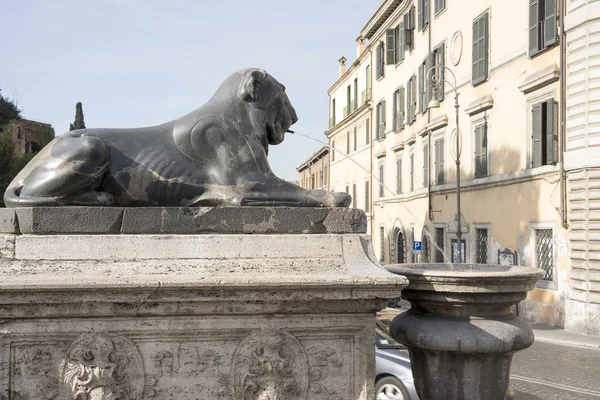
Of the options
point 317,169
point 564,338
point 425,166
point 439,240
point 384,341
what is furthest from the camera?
point 317,169

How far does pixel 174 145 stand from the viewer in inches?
137

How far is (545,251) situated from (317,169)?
34.2 meters

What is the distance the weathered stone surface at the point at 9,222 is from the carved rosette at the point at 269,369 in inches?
49.4

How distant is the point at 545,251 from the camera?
15.2 metres

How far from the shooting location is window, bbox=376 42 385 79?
1174 inches

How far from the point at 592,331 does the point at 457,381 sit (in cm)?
1129

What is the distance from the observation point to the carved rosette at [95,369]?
2.91m

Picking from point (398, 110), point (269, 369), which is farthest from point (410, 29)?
point (269, 369)

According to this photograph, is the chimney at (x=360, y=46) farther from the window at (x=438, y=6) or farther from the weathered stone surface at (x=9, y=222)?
the weathered stone surface at (x=9, y=222)

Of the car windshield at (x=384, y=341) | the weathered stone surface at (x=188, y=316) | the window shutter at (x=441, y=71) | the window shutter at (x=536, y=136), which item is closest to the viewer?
the weathered stone surface at (x=188, y=316)

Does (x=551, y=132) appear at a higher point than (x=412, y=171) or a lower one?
higher

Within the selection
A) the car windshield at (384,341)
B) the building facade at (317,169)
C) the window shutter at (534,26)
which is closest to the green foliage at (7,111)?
the building facade at (317,169)

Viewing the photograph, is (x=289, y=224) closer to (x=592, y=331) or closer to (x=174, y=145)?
(x=174, y=145)

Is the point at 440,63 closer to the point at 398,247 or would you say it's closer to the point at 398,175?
the point at 398,175
